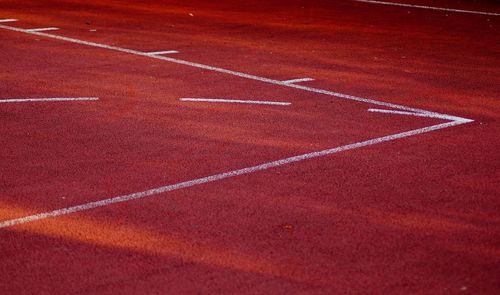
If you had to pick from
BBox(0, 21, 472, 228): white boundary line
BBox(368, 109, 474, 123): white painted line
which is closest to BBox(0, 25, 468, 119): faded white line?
BBox(0, 21, 472, 228): white boundary line

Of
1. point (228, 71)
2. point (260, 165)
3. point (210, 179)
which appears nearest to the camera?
point (210, 179)

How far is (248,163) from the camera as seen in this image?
26.3 feet

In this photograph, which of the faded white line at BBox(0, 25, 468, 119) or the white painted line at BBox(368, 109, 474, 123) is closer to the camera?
the white painted line at BBox(368, 109, 474, 123)

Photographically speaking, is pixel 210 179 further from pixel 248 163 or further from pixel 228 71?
pixel 228 71

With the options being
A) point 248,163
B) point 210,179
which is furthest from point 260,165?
point 210,179

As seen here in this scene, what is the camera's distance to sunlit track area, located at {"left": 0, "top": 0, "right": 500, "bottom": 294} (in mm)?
5809

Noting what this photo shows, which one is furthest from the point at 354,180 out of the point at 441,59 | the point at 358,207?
the point at 441,59

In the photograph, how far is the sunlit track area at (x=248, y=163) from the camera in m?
5.81

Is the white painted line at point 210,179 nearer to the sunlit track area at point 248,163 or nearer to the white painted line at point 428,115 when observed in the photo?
the sunlit track area at point 248,163

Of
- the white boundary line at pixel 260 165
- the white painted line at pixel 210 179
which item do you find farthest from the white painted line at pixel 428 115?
the white painted line at pixel 210 179

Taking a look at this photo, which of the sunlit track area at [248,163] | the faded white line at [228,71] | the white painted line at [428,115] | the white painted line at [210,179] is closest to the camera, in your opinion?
the sunlit track area at [248,163]

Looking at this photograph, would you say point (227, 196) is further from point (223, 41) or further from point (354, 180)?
point (223, 41)

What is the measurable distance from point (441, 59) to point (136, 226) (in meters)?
7.50

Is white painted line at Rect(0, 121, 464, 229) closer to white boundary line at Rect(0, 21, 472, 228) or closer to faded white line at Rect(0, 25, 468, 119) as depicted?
white boundary line at Rect(0, 21, 472, 228)
